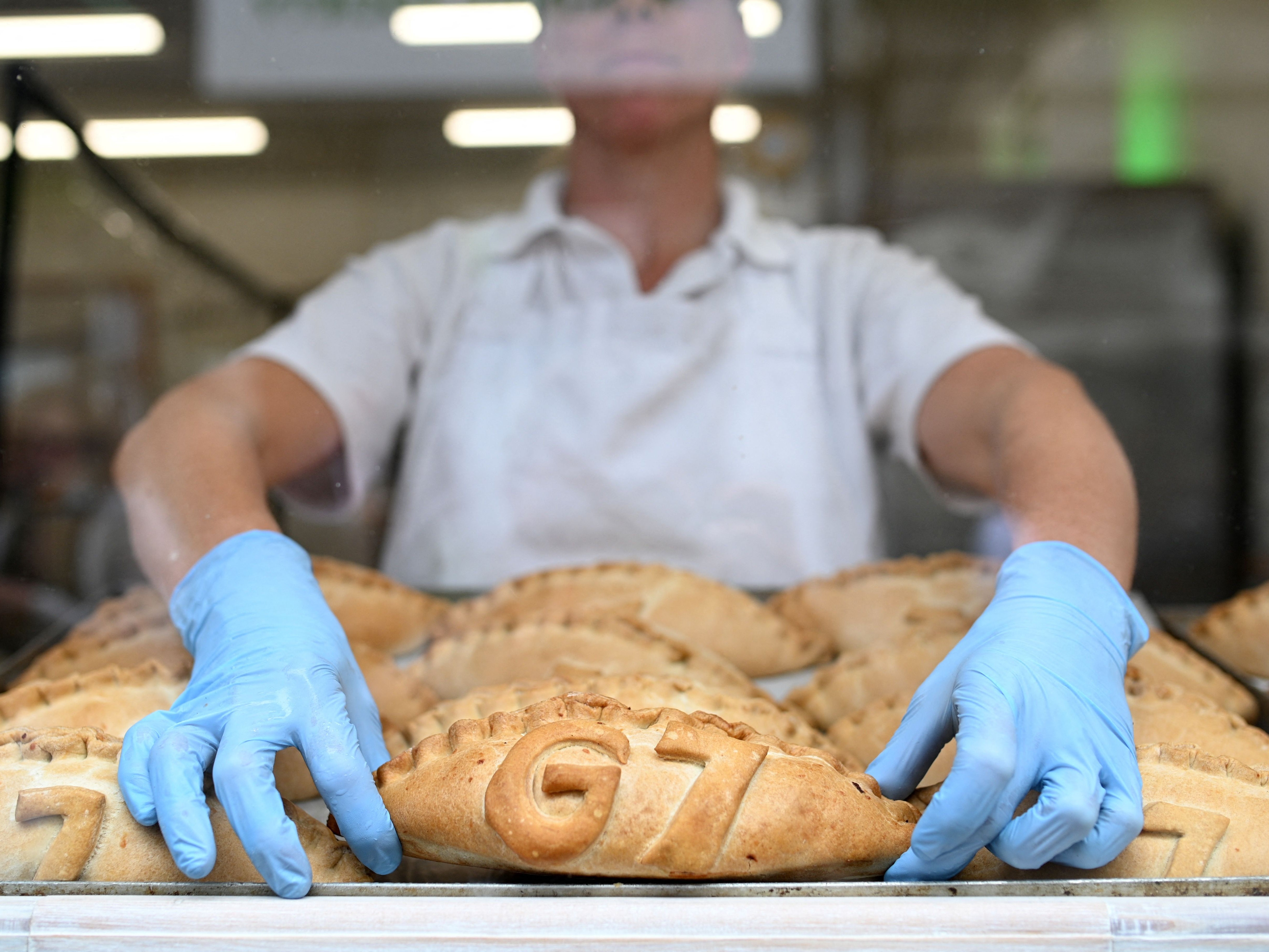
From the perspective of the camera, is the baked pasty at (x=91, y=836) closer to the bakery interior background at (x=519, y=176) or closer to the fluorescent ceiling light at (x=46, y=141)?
the bakery interior background at (x=519, y=176)

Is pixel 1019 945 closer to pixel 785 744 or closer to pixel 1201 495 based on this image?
pixel 785 744

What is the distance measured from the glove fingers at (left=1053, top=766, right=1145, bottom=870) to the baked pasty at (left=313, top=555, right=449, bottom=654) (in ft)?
4.72

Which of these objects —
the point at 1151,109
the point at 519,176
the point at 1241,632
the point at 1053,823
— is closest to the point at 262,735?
the point at 1053,823

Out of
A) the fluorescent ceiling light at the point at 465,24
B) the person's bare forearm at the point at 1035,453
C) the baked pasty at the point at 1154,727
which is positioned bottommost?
the baked pasty at the point at 1154,727

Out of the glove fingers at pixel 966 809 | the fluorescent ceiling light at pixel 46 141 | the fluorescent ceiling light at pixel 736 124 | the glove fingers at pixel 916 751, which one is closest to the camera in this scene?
the glove fingers at pixel 966 809

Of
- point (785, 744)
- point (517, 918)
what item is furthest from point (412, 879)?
point (785, 744)

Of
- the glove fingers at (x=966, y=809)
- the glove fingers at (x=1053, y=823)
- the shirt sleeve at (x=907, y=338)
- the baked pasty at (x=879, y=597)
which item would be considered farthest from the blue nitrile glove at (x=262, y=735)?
the shirt sleeve at (x=907, y=338)

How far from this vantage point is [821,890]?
101 cm

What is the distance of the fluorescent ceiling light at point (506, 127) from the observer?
199cm

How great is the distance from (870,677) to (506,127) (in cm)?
136

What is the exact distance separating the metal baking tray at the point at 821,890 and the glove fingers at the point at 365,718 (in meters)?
0.37

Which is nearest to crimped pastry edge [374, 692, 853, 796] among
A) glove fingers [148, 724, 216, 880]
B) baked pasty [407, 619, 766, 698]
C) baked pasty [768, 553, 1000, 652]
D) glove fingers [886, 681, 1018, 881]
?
glove fingers [886, 681, 1018, 881]

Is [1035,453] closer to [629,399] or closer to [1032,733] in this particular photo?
[1032,733]

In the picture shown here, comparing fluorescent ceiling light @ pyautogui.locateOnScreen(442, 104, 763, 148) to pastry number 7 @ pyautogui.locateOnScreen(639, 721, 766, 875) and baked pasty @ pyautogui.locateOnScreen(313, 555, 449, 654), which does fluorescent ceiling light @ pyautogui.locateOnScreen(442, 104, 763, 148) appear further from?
pastry number 7 @ pyautogui.locateOnScreen(639, 721, 766, 875)
